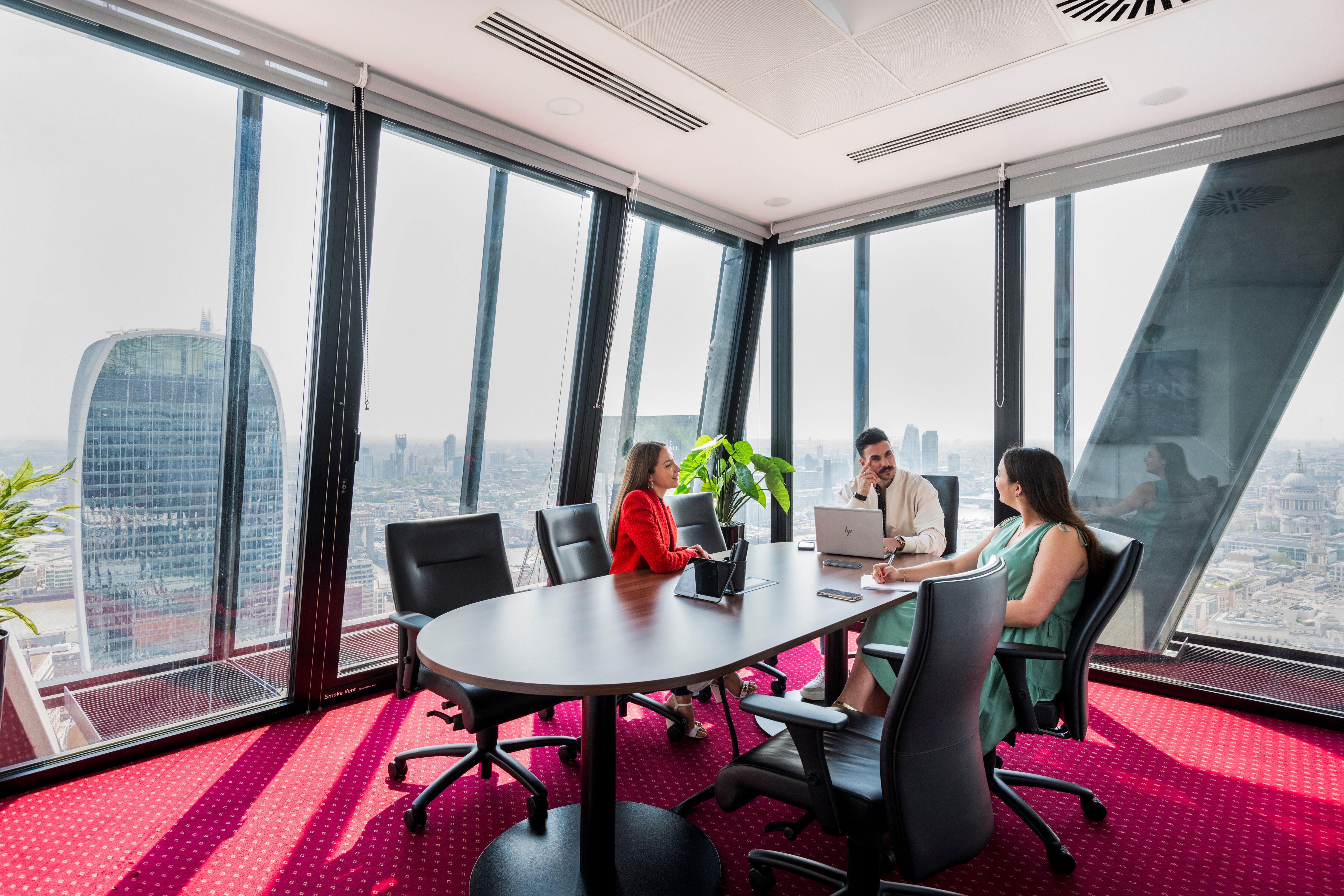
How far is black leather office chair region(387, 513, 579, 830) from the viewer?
7.65ft

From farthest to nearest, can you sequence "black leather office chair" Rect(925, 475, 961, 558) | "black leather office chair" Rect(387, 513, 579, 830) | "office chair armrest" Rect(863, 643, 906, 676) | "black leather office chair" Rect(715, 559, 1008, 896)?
1. "black leather office chair" Rect(925, 475, 961, 558)
2. "black leather office chair" Rect(387, 513, 579, 830)
3. "office chair armrest" Rect(863, 643, 906, 676)
4. "black leather office chair" Rect(715, 559, 1008, 896)

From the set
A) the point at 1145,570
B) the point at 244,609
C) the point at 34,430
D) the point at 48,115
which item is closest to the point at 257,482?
the point at 244,609

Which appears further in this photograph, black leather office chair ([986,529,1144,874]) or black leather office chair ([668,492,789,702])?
black leather office chair ([668,492,789,702])

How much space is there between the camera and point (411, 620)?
2.41 metres

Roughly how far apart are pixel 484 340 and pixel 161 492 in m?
1.72

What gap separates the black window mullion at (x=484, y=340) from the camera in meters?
4.01

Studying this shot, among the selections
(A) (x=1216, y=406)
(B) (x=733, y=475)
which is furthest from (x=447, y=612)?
(A) (x=1216, y=406)

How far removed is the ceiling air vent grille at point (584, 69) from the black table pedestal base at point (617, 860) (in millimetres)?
3117

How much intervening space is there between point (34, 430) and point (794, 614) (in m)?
2.93

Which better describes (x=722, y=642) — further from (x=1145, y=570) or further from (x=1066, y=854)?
(x=1145, y=570)

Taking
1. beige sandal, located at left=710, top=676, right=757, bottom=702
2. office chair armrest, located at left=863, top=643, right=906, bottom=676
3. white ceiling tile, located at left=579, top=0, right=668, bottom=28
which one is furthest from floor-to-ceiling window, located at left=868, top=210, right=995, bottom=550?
white ceiling tile, located at left=579, top=0, right=668, bottom=28

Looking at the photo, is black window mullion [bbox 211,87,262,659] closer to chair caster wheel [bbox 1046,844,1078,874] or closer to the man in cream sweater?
the man in cream sweater

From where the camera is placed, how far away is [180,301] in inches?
119

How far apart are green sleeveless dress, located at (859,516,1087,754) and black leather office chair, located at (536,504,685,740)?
3.54 feet
